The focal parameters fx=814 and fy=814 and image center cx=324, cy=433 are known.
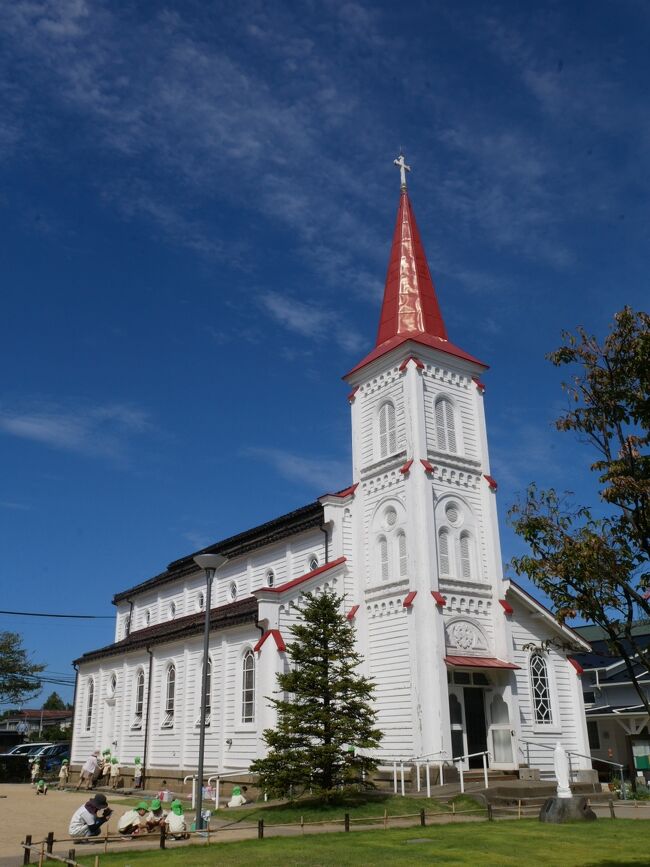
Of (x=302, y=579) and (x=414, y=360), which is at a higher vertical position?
(x=414, y=360)

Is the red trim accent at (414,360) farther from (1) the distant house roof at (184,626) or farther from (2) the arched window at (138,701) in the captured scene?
(2) the arched window at (138,701)

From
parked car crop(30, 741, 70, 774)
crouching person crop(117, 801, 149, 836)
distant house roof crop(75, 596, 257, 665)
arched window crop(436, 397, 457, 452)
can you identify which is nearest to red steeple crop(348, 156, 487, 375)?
arched window crop(436, 397, 457, 452)

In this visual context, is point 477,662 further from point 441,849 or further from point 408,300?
point 408,300

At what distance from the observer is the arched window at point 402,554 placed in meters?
30.1

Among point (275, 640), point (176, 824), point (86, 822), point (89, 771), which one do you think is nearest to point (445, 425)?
point (275, 640)

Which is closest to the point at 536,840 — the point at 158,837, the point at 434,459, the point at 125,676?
the point at 158,837

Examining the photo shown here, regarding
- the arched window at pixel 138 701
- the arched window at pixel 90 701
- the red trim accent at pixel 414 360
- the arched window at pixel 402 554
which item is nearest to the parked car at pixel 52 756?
the arched window at pixel 90 701

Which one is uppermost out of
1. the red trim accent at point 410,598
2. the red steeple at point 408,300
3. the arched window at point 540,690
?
the red steeple at point 408,300

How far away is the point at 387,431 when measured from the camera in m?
32.6

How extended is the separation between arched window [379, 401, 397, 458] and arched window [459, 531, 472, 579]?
4.32 m

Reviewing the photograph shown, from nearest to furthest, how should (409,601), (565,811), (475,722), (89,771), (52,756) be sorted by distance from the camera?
(565,811), (409,601), (475,722), (89,771), (52,756)

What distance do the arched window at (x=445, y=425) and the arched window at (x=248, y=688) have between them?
11.1 metres

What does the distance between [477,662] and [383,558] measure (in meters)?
5.28

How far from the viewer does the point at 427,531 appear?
2945 cm
